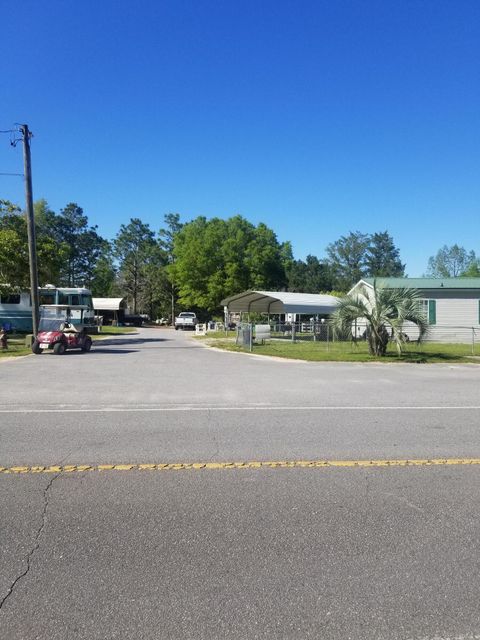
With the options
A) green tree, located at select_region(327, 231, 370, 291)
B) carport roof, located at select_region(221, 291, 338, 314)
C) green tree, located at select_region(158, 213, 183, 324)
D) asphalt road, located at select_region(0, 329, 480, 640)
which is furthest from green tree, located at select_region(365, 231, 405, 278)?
asphalt road, located at select_region(0, 329, 480, 640)

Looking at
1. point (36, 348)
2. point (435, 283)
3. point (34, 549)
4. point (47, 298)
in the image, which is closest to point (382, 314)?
point (435, 283)

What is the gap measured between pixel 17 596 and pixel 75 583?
0.34 m

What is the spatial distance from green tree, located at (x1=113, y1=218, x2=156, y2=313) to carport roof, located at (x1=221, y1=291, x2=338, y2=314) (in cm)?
5326

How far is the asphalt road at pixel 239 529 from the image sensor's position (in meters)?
3.01

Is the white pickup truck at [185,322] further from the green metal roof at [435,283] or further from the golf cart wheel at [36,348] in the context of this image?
the golf cart wheel at [36,348]

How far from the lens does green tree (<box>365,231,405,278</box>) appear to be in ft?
384

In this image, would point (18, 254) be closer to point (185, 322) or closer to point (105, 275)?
point (185, 322)

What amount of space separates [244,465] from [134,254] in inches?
3470

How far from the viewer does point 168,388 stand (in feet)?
39.3

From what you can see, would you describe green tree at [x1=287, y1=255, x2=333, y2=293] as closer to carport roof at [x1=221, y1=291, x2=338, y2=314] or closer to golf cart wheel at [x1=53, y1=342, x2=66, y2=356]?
carport roof at [x1=221, y1=291, x2=338, y2=314]

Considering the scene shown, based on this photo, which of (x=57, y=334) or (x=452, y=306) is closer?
(x=57, y=334)

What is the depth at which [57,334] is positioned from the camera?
70.1 ft

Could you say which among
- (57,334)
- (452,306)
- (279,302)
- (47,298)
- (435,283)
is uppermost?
(435,283)

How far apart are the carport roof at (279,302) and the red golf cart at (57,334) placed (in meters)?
11.7
